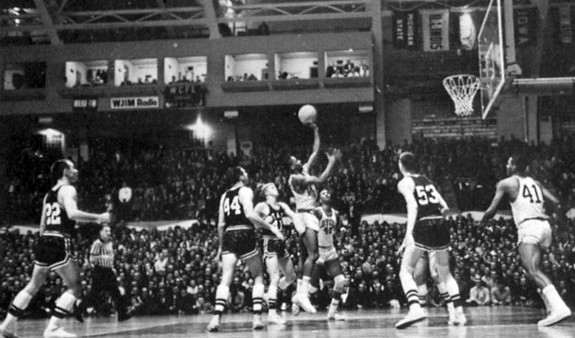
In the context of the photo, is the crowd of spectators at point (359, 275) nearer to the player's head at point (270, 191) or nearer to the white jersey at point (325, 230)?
the white jersey at point (325, 230)

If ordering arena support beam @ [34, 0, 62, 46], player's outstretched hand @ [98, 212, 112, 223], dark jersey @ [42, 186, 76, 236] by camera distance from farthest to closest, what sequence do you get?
arena support beam @ [34, 0, 62, 46] → dark jersey @ [42, 186, 76, 236] → player's outstretched hand @ [98, 212, 112, 223]

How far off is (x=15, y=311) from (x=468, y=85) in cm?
2166

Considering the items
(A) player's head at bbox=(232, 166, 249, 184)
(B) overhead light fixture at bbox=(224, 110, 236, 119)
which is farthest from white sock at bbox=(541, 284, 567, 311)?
(B) overhead light fixture at bbox=(224, 110, 236, 119)

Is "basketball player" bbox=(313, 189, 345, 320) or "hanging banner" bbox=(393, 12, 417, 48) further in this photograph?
"hanging banner" bbox=(393, 12, 417, 48)

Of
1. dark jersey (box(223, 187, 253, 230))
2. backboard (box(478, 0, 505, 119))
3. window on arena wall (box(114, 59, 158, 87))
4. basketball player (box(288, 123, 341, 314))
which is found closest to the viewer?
dark jersey (box(223, 187, 253, 230))

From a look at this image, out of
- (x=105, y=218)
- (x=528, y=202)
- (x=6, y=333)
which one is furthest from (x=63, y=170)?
(x=528, y=202)

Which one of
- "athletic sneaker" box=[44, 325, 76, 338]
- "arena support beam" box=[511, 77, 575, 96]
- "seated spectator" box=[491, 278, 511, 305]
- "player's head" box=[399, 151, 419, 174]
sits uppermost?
"arena support beam" box=[511, 77, 575, 96]

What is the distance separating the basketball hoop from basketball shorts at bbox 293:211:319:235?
49.5ft

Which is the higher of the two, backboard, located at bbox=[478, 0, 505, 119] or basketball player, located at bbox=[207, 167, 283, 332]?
backboard, located at bbox=[478, 0, 505, 119]

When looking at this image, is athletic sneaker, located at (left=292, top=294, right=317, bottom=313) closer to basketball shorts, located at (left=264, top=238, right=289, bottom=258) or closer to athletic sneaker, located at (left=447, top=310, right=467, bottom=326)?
basketball shorts, located at (left=264, top=238, right=289, bottom=258)

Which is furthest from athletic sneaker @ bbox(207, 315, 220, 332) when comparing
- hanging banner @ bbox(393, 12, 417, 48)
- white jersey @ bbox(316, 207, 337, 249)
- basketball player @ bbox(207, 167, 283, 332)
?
hanging banner @ bbox(393, 12, 417, 48)

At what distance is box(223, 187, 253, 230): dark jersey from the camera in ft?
35.8

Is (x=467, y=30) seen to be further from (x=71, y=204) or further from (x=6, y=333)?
(x=6, y=333)

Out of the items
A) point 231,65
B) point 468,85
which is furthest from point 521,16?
point 231,65
